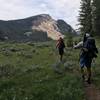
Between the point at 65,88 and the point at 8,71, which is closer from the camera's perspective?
the point at 65,88

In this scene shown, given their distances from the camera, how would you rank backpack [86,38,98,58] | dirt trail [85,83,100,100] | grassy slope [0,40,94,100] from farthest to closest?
backpack [86,38,98,58]
dirt trail [85,83,100,100]
grassy slope [0,40,94,100]

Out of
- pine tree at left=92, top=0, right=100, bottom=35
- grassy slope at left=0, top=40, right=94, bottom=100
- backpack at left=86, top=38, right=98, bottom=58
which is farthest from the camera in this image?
pine tree at left=92, top=0, right=100, bottom=35

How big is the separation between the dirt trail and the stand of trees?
50.4 m

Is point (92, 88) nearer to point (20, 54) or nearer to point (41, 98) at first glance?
point (41, 98)

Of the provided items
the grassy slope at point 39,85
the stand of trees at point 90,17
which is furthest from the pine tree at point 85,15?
the grassy slope at point 39,85

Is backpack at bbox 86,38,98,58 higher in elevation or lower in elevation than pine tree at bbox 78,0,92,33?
lower

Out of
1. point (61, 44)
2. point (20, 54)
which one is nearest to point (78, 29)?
point (20, 54)

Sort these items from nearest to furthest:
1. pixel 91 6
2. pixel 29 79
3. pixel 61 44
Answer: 1. pixel 29 79
2. pixel 61 44
3. pixel 91 6

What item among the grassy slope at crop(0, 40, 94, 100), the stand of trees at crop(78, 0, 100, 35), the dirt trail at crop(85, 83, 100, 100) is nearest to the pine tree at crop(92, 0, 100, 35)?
the stand of trees at crop(78, 0, 100, 35)

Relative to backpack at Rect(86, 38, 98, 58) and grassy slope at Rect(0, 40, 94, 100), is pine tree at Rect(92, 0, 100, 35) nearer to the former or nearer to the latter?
grassy slope at Rect(0, 40, 94, 100)

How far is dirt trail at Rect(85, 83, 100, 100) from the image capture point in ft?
49.1

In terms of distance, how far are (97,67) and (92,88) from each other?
6.70 meters

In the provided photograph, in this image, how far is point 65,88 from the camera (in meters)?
15.6

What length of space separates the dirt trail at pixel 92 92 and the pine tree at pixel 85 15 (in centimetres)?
5395
